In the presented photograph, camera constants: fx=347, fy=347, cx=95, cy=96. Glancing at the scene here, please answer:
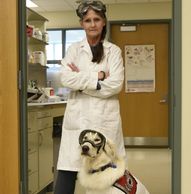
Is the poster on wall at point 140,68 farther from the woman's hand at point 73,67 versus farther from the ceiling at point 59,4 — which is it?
the woman's hand at point 73,67

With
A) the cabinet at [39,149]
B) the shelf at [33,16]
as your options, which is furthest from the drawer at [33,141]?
the shelf at [33,16]

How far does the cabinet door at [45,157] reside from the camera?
3.27m

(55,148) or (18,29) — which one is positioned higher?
(18,29)

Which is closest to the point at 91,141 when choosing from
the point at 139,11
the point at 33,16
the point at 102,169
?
the point at 102,169

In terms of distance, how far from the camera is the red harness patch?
1.86 meters

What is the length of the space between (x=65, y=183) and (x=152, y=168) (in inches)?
104

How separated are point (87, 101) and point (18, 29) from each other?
0.63 m

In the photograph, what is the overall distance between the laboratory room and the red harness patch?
11 millimetres

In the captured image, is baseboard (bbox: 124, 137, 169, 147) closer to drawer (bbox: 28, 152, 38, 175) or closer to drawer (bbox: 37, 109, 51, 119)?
drawer (bbox: 37, 109, 51, 119)

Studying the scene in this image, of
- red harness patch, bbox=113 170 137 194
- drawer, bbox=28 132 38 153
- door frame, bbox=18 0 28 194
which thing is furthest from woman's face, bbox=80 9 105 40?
drawer, bbox=28 132 38 153

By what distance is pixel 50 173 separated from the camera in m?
3.57

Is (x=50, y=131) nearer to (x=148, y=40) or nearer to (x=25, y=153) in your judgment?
(x=25, y=153)

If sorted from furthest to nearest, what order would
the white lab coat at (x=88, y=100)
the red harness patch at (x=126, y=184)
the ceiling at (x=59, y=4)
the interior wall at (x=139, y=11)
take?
the interior wall at (x=139, y=11)
the ceiling at (x=59, y=4)
the white lab coat at (x=88, y=100)
the red harness patch at (x=126, y=184)
